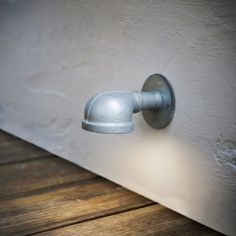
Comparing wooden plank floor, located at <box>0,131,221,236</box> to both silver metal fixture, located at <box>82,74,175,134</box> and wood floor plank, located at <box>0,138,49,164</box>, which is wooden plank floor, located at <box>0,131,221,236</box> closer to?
wood floor plank, located at <box>0,138,49,164</box>

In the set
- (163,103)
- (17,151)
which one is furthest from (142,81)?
(17,151)

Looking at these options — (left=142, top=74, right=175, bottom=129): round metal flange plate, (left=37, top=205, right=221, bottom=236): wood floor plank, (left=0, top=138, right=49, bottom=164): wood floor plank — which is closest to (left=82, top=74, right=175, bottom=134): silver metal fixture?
(left=142, top=74, right=175, bottom=129): round metal flange plate

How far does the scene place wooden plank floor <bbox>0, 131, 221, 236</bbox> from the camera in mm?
562

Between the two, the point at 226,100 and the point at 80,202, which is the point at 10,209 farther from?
the point at 226,100

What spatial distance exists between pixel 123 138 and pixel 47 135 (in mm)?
254

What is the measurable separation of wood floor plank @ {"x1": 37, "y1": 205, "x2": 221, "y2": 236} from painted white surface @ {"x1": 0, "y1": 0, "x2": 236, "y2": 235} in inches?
0.7

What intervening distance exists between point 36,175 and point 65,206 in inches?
6.0

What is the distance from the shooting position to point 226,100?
522 millimetres

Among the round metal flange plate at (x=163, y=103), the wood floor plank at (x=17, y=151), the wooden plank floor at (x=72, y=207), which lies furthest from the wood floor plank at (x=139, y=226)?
the wood floor plank at (x=17, y=151)

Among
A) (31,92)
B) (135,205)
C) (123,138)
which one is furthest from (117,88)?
(31,92)

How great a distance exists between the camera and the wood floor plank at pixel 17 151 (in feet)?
2.81

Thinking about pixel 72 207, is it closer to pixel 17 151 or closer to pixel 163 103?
pixel 163 103

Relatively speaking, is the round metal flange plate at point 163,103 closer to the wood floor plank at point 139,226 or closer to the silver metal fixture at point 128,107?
the silver metal fixture at point 128,107

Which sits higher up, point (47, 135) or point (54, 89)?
point (54, 89)
